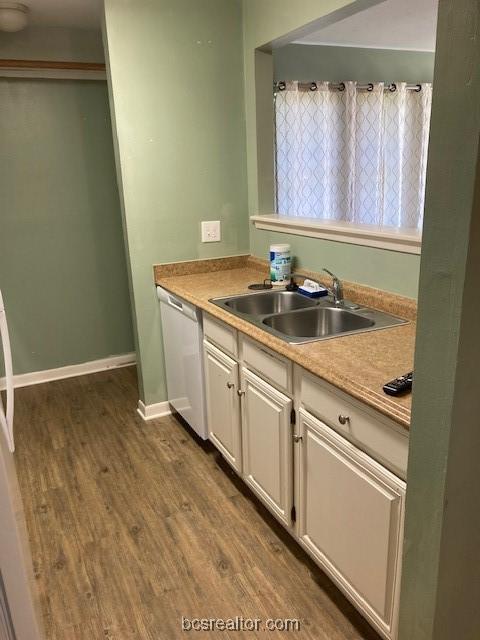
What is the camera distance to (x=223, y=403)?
236 centimetres

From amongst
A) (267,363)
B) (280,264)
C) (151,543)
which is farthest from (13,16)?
(151,543)

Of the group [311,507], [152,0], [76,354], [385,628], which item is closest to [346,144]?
[152,0]

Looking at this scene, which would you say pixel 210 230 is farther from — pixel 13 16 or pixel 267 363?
pixel 13 16

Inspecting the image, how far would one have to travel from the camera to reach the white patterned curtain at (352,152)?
3553mm

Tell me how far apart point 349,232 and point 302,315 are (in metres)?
0.43

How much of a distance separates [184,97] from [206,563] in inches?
91.8

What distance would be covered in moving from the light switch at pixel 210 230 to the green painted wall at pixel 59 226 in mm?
1058

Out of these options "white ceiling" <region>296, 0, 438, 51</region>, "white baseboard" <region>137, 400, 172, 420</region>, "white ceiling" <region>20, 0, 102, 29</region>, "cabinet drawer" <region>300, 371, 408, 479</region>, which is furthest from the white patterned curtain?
"cabinet drawer" <region>300, 371, 408, 479</region>

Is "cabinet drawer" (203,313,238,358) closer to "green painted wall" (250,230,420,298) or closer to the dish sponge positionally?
the dish sponge

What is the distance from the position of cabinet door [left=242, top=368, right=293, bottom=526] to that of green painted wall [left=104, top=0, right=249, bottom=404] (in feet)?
3.68

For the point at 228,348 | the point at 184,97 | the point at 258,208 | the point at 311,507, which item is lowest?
the point at 311,507

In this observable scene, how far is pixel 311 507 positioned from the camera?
1760 mm

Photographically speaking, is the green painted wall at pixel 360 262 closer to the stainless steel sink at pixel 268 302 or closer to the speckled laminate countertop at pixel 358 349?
the speckled laminate countertop at pixel 358 349

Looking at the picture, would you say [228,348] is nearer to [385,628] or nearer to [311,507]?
[311,507]
